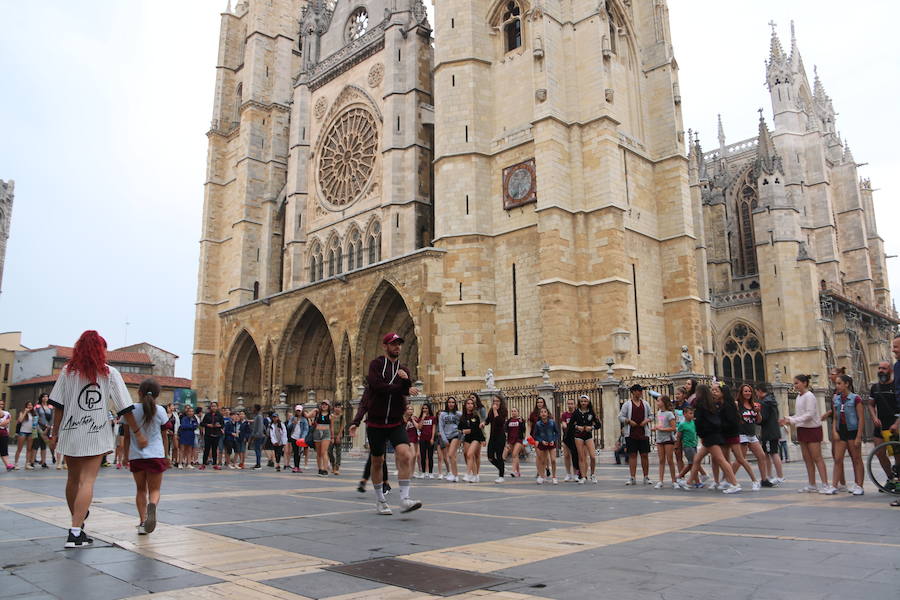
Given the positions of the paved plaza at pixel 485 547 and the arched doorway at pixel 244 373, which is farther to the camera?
the arched doorway at pixel 244 373

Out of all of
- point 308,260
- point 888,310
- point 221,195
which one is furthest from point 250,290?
point 888,310

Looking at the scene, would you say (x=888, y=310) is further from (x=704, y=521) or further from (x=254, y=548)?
(x=254, y=548)

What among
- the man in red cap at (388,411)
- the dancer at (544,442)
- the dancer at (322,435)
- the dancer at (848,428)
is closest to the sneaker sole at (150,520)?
the man in red cap at (388,411)

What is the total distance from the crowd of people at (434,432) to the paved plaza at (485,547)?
45 centimetres

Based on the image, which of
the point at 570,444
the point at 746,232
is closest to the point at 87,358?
the point at 570,444

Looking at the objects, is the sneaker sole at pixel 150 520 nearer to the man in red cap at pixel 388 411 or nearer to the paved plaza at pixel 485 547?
the paved plaza at pixel 485 547

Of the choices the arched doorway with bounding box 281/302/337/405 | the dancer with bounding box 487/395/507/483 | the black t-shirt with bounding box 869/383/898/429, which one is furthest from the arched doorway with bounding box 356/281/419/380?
the black t-shirt with bounding box 869/383/898/429

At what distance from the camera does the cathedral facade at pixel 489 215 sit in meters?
20.4

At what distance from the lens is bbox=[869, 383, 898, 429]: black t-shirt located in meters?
7.59

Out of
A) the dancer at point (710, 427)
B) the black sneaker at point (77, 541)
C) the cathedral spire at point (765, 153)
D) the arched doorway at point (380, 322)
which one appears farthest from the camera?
the cathedral spire at point (765, 153)

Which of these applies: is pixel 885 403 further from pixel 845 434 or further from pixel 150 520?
pixel 150 520

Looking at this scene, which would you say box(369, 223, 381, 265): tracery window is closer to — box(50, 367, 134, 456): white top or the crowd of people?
the crowd of people

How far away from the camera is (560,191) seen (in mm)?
20156

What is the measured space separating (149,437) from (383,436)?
1.99 m
